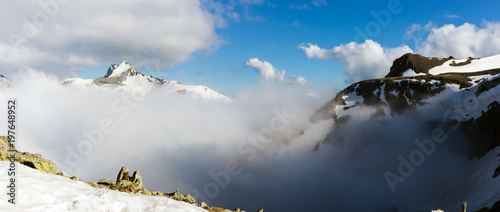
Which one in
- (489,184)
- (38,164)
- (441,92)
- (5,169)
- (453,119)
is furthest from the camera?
(441,92)

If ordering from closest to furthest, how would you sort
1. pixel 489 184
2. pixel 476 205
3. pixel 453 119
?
pixel 476 205
pixel 489 184
pixel 453 119

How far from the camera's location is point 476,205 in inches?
3396

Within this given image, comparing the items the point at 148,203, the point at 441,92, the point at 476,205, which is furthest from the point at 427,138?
the point at 148,203

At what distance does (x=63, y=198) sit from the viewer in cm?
2319

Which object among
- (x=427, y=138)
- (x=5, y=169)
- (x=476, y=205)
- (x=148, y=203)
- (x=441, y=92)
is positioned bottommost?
(x=476, y=205)

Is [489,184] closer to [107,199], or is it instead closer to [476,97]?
[476,97]

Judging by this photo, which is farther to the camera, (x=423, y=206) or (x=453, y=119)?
(x=453, y=119)

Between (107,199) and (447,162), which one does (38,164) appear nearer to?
(107,199)

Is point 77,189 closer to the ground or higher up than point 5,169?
closer to the ground

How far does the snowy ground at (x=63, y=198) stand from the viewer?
21.4 meters

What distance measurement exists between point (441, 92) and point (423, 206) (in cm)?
8268

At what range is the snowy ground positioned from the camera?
21.4 metres

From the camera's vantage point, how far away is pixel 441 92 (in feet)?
598

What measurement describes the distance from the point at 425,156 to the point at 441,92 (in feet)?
149
